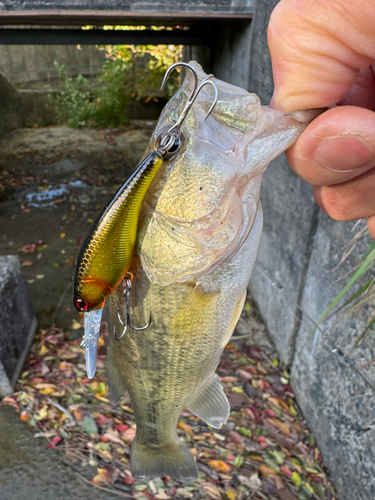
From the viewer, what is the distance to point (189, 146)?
3.55ft

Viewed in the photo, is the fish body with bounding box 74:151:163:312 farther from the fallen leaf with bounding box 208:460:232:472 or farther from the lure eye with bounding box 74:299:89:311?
the fallen leaf with bounding box 208:460:232:472

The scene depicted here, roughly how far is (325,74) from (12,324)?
3.33m

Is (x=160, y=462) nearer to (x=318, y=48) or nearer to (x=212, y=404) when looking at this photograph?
(x=212, y=404)

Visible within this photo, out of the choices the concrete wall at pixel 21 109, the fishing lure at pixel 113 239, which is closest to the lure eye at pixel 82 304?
the fishing lure at pixel 113 239

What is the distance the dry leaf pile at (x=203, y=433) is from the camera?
9.14 feet

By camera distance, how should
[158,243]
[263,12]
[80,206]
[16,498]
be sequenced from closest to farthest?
[158,243] < [16,498] < [263,12] < [80,206]

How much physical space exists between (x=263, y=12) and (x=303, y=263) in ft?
7.55

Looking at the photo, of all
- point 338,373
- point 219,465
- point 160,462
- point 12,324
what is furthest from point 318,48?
point 12,324

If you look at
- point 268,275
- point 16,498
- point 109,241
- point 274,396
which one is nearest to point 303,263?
point 268,275

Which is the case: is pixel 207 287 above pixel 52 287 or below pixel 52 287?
above

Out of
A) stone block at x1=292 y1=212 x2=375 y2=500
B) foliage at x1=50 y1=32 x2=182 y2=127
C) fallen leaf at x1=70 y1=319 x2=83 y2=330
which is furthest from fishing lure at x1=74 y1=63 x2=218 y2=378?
foliage at x1=50 y1=32 x2=182 y2=127

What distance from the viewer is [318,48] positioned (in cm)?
90

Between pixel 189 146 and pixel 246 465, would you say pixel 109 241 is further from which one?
pixel 246 465

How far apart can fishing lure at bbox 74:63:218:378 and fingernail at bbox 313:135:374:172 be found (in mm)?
348
